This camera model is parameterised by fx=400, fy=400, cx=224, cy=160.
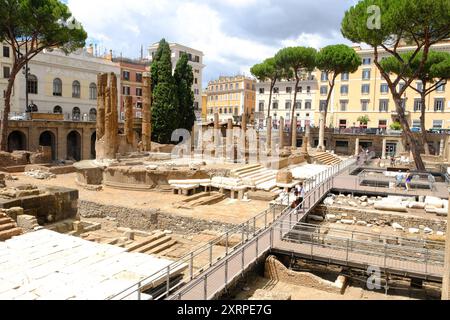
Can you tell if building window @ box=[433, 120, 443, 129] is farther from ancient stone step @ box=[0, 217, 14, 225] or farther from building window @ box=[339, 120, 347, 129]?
ancient stone step @ box=[0, 217, 14, 225]

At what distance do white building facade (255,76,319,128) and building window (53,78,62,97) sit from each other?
31470 millimetres

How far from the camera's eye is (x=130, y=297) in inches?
331

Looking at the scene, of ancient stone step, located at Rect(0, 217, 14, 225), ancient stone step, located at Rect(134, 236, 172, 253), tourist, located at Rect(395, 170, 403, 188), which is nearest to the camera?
ancient stone step, located at Rect(0, 217, 14, 225)

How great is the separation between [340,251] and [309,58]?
41.1m

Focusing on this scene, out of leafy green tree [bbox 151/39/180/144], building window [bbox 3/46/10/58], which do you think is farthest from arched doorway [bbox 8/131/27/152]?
leafy green tree [bbox 151/39/180/144]

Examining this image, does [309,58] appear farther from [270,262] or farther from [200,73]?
[270,262]

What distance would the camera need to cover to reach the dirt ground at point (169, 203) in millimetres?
19156

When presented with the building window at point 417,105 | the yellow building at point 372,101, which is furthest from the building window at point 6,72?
the building window at point 417,105

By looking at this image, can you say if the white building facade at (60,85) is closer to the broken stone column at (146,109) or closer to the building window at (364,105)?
the broken stone column at (146,109)

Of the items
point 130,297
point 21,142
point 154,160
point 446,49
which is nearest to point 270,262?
point 130,297

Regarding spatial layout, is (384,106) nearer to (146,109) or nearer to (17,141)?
(146,109)

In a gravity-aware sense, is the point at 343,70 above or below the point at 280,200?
above

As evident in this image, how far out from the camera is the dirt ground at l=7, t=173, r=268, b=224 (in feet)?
62.8

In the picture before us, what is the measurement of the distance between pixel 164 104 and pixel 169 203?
24031 mm
